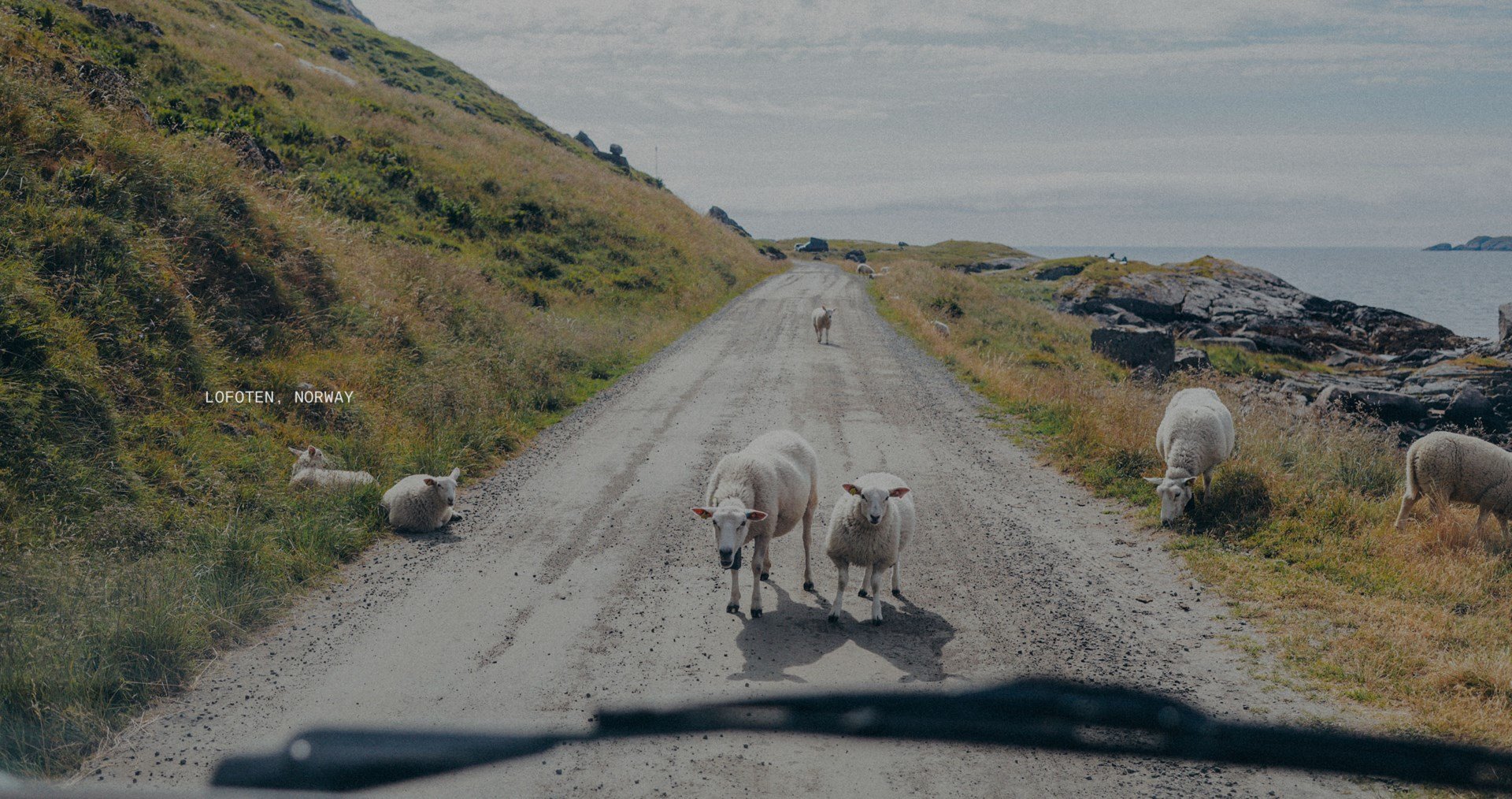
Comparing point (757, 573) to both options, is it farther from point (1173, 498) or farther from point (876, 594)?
point (1173, 498)

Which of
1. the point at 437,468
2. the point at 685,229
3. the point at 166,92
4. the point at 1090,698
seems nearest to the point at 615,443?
the point at 437,468

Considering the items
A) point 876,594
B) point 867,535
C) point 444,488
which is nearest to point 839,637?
point 876,594

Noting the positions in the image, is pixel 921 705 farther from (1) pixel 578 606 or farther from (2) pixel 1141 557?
(2) pixel 1141 557

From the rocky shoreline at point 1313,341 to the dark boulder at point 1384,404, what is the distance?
0.03 meters

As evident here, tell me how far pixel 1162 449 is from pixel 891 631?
22.4ft

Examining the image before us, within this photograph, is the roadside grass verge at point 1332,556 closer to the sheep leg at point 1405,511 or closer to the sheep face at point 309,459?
the sheep leg at point 1405,511

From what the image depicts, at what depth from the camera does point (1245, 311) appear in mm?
42125

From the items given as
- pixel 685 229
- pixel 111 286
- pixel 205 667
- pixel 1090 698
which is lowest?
pixel 205 667

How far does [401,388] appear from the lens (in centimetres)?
1472

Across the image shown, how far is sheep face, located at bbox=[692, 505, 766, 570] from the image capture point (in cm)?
758

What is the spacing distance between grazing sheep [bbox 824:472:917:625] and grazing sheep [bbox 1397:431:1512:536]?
22.9ft

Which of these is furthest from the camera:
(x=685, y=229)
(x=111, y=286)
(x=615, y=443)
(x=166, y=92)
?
(x=685, y=229)

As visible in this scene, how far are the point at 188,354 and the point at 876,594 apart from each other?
10.6 meters

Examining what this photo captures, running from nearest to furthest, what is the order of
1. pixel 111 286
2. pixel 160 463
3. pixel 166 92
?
1. pixel 160 463
2. pixel 111 286
3. pixel 166 92
